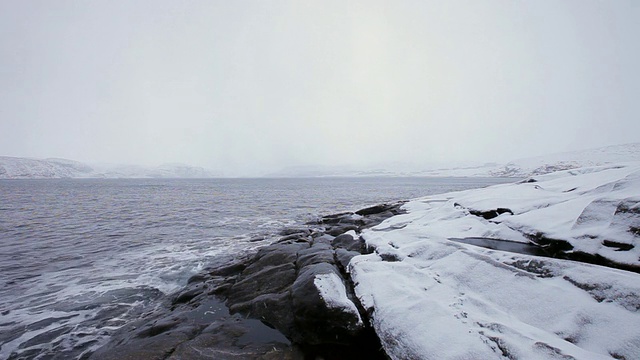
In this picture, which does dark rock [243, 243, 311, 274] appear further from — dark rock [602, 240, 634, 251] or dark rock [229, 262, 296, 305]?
dark rock [602, 240, 634, 251]

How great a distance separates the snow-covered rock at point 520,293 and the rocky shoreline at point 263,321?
2.16 feet

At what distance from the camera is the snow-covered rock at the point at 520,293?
3.86m

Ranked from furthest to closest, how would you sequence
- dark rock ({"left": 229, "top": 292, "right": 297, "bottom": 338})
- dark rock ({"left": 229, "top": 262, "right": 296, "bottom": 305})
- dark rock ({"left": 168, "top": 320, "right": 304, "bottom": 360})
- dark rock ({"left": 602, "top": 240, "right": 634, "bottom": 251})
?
dark rock ({"left": 229, "top": 262, "right": 296, "bottom": 305}), dark rock ({"left": 229, "top": 292, "right": 297, "bottom": 338}), dark rock ({"left": 168, "top": 320, "right": 304, "bottom": 360}), dark rock ({"left": 602, "top": 240, "right": 634, "bottom": 251})

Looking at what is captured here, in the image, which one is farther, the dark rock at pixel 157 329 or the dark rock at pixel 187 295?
the dark rock at pixel 187 295

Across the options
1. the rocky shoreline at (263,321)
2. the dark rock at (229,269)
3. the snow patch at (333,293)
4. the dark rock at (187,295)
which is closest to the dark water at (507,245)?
the rocky shoreline at (263,321)

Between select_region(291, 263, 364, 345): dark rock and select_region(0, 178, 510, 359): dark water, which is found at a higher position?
select_region(291, 263, 364, 345): dark rock

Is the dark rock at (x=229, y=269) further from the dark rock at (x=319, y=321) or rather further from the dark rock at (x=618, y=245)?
the dark rock at (x=618, y=245)

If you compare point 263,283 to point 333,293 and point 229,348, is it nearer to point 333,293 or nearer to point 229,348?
point 229,348

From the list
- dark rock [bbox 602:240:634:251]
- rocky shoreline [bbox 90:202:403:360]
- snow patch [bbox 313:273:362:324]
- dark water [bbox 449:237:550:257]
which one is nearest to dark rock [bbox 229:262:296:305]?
rocky shoreline [bbox 90:202:403:360]

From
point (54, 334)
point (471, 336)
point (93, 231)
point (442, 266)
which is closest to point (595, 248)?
point (442, 266)

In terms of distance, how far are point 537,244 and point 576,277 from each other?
226cm

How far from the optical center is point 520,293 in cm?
500

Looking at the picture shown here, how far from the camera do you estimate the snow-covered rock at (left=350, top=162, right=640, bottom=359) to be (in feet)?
12.6

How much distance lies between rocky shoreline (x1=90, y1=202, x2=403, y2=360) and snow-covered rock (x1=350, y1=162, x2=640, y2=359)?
658 millimetres
